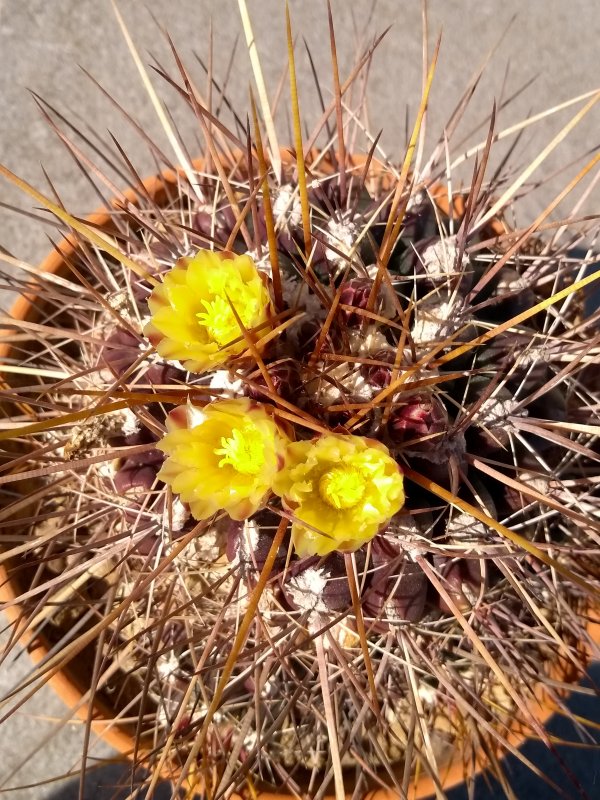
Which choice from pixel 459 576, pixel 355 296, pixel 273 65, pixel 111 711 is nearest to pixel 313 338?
pixel 355 296

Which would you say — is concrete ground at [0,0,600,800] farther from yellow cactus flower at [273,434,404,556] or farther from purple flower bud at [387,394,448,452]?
yellow cactus flower at [273,434,404,556]

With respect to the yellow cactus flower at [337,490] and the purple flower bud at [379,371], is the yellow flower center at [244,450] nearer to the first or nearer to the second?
the yellow cactus flower at [337,490]

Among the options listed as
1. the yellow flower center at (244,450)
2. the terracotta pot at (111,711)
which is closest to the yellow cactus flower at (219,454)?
the yellow flower center at (244,450)

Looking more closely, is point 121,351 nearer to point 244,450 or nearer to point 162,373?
point 162,373

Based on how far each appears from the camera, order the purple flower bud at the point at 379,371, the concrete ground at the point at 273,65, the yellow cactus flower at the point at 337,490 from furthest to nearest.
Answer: the concrete ground at the point at 273,65 < the purple flower bud at the point at 379,371 < the yellow cactus flower at the point at 337,490

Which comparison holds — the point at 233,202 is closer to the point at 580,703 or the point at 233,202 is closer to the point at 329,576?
the point at 329,576

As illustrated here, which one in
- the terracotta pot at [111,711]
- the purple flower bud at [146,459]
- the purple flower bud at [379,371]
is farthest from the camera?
the terracotta pot at [111,711]

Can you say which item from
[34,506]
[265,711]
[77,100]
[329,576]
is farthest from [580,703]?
[77,100]
